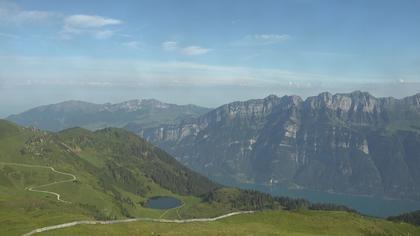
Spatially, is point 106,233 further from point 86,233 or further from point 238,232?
point 238,232

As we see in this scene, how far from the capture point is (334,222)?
525 ft

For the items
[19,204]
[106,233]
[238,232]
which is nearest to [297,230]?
[238,232]

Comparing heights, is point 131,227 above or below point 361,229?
above

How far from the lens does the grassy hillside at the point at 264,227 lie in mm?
106938

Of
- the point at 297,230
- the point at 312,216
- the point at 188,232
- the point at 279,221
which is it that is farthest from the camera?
the point at 312,216

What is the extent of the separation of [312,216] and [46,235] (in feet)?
318

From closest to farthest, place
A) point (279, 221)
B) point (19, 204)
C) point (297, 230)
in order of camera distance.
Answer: point (297, 230)
point (279, 221)
point (19, 204)

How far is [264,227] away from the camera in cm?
12875

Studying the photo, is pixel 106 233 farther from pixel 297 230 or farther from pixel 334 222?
pixel 334 222

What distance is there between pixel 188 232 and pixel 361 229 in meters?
74.0

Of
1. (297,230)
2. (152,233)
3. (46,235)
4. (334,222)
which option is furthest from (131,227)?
(334,222)

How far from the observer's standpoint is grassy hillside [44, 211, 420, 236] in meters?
107

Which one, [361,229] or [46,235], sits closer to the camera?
[46,235]

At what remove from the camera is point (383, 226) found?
18288cm
